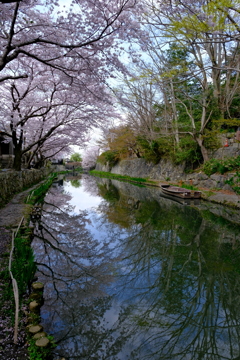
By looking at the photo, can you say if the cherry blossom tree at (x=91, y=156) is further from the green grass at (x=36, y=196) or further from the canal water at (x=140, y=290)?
the canal water at (x=140, y=290)

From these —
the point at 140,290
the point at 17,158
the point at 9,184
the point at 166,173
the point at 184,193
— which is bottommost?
the point at 140,290

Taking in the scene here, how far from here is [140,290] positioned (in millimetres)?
4234

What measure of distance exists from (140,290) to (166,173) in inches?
775

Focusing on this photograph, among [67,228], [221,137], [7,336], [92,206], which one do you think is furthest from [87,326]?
[221,137]

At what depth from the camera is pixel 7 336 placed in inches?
98.8

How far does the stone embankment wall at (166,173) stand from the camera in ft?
49.2

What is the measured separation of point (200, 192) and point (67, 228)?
30.3ft

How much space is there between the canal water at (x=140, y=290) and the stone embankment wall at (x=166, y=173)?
7.12 m

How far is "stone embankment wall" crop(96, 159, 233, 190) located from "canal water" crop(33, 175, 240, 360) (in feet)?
23.4

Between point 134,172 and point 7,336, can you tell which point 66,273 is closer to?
point 7,336

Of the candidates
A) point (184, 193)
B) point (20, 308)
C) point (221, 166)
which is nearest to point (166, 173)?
point (221, 166)

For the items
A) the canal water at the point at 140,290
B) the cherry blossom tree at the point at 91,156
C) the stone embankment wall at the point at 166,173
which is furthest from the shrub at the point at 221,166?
the cherry blossom tree at the point at 91,156

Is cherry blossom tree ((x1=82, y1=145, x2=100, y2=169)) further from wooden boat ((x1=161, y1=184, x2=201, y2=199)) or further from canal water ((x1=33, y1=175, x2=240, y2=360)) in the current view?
canal water ((x1=33, y1=175, x2=240, y2=360))

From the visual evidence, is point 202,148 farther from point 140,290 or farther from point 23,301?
point 23,301
